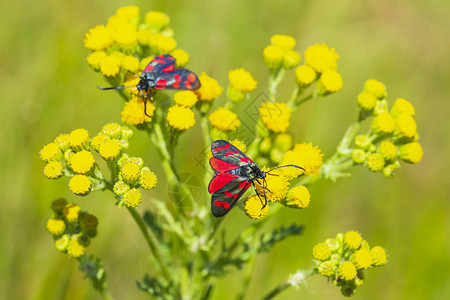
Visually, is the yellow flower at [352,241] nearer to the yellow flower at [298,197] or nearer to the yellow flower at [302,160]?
the yellow flower at [298,197]

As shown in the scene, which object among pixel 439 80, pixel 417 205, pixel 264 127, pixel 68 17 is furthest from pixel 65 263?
pixel 439 80

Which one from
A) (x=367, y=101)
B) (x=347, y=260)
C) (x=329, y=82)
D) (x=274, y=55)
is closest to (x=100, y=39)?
(x=274, y=55)

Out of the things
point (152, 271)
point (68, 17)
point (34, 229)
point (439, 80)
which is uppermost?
point (68, 17)

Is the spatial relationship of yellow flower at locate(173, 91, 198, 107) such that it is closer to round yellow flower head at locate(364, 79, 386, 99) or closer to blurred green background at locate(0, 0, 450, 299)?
blurred green background at locate(0, 0, 450, 299)

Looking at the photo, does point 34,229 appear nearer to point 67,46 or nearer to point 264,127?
point 67,46

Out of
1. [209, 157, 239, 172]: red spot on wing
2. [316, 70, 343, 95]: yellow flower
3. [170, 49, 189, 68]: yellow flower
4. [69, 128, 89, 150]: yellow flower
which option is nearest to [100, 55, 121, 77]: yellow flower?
[170, 49, 189, 68]: yellow flower

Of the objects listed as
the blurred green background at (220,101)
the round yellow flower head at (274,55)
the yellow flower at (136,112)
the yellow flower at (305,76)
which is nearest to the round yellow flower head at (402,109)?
the yellow flower at (305,76)

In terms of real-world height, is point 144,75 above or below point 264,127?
above
